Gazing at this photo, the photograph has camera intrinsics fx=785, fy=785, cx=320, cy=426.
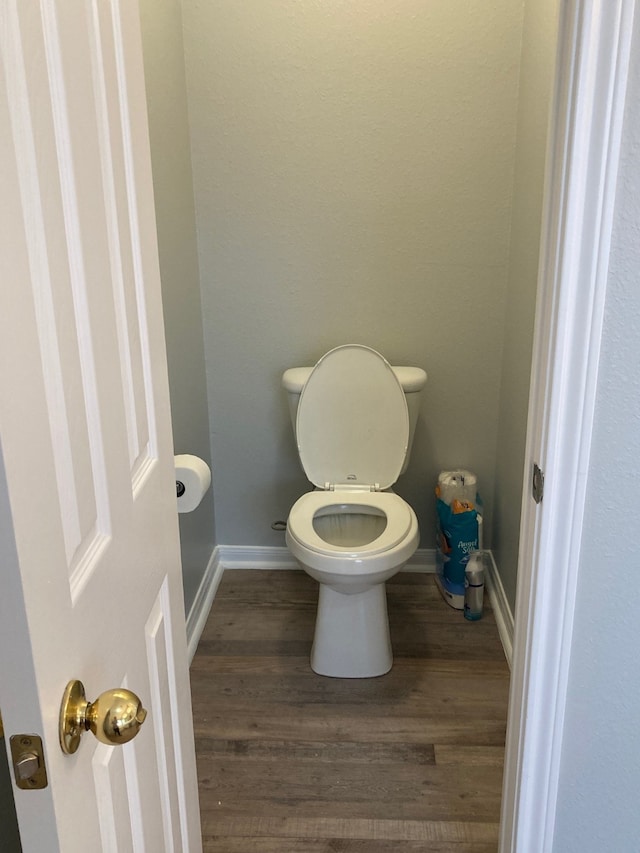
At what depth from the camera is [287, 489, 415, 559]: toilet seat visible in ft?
6.91

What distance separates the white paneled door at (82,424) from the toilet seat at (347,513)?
0.99 metres

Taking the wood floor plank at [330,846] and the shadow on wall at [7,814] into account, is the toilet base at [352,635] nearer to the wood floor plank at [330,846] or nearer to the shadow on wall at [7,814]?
the wood floor plank at [330,846]

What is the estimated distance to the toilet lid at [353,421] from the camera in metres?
2.42

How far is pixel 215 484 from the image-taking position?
2840 millimetres

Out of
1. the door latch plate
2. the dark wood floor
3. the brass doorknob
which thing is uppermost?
the door latch plate

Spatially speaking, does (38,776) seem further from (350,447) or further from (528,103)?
(528,103)

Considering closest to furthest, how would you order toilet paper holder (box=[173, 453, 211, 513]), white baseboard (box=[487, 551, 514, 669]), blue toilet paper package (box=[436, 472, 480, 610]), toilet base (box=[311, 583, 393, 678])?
toilet paper holder (box=[173, 453, 211, 513]) → toilet base (box=[311, 583, 393, 678]) → white baseboard (box=[487, 551, 514, 669]) → blue toilet paper package (box=[436, 472, 480, 610])

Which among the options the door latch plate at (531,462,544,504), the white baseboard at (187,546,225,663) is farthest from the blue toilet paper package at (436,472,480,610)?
the door latch plate at (531,462,544,504)

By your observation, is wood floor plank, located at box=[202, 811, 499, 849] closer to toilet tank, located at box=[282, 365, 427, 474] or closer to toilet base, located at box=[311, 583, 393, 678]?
toilet base, located at box=[311, 583, 393, 678]

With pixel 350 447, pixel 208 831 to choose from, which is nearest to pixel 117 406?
pixel 208 831

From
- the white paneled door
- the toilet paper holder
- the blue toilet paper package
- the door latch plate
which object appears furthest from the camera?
the blue toilet paper package

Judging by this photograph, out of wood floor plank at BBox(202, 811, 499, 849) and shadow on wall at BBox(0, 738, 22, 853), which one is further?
wood floor plank at BBox(202, 811, 499, 849)

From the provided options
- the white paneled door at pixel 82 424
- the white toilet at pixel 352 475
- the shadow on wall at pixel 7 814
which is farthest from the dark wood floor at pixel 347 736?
the shadow on wall at pixel 7 814

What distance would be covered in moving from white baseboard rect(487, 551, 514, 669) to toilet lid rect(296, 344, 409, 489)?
1.71 ft
